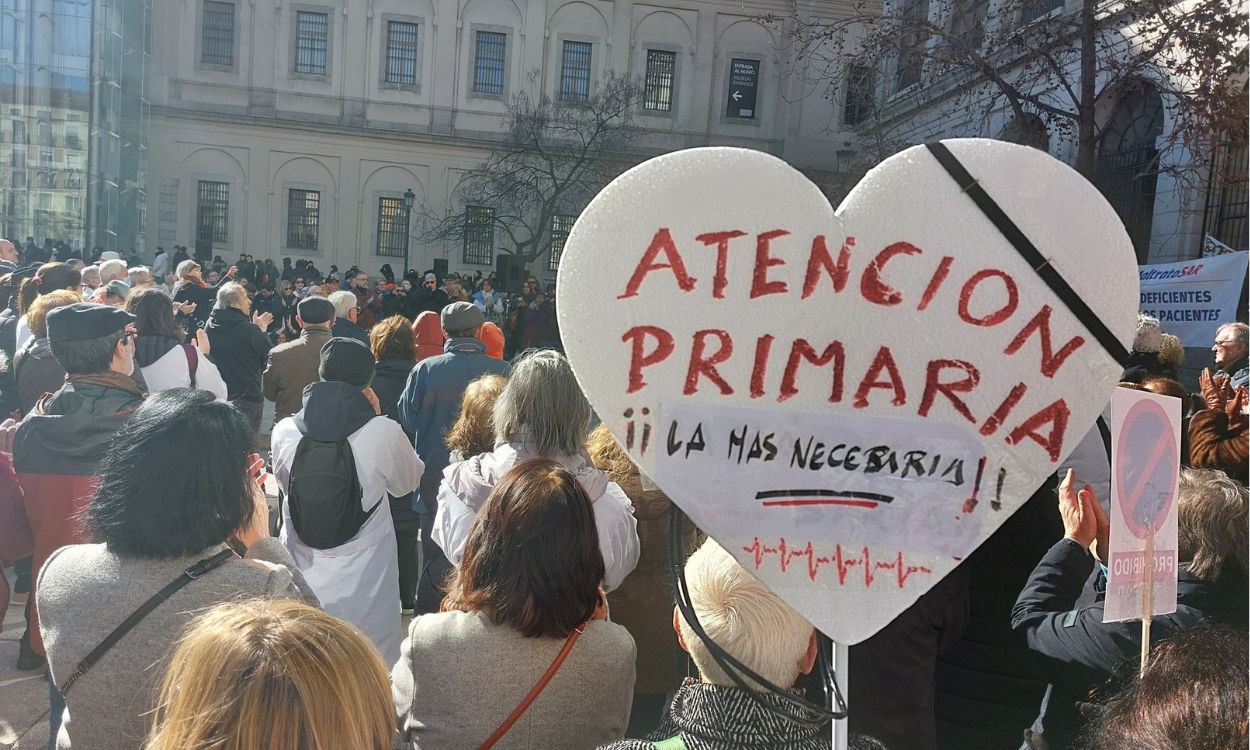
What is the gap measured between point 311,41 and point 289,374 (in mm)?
26076

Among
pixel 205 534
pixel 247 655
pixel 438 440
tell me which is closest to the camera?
pixel 247 655

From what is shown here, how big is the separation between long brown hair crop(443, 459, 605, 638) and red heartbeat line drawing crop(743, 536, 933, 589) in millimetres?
656

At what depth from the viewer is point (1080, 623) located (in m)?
2.01

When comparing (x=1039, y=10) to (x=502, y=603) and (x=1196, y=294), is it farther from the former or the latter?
(x=502, y=603)

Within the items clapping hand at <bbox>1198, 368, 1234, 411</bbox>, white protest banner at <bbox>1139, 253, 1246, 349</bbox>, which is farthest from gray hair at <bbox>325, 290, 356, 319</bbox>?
white protest banner at <bbox>1139, 253, 1246, 349</bbox>

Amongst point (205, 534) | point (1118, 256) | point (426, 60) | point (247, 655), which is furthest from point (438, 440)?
point (426, 60)

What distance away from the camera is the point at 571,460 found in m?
2.92

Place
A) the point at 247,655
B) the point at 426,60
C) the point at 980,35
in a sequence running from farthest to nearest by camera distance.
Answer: the point at 426,60
the point at 980,35
the point at 247,655

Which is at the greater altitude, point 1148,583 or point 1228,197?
point 1228,197

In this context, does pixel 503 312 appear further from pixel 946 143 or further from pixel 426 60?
pixel 946 143

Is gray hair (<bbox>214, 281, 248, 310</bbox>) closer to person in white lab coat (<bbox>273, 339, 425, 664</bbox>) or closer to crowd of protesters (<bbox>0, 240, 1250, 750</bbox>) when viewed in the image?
crowd of protesters (<bbox>0, 240, 1250, 750</bbox>)

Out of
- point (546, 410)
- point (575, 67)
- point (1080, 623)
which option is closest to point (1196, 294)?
point (546, 410)

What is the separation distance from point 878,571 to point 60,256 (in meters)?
19.4

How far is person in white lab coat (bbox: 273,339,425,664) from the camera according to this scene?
334 centimetres
